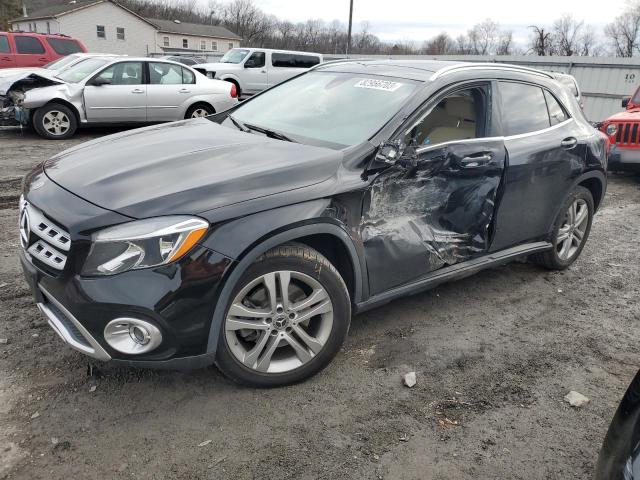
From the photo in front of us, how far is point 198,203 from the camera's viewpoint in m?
2.47

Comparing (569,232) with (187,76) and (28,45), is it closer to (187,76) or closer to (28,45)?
(187,76)

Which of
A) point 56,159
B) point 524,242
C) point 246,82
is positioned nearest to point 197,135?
point 56,159

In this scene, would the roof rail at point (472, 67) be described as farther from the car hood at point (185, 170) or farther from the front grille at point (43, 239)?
the front grille at point (43, 239)

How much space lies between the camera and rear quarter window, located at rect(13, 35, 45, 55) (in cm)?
1423

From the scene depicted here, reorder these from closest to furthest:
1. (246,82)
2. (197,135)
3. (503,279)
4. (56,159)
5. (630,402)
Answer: (630,402)
(56,159)
(197,135)
(503,279)
(246,82)

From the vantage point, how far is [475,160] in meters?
3.54

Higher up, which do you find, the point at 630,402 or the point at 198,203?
the point at 198,203

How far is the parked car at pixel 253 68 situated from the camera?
58.3 feet

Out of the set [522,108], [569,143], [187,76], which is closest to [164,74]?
[187,76]

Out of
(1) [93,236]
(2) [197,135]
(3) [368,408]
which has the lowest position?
(3) [368,408]

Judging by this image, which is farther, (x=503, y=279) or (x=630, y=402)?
(x=503, y=279)

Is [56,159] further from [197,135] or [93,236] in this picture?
[93,236]

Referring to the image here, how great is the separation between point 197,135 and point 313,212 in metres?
1.16

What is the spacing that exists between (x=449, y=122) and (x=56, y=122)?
8.69m
